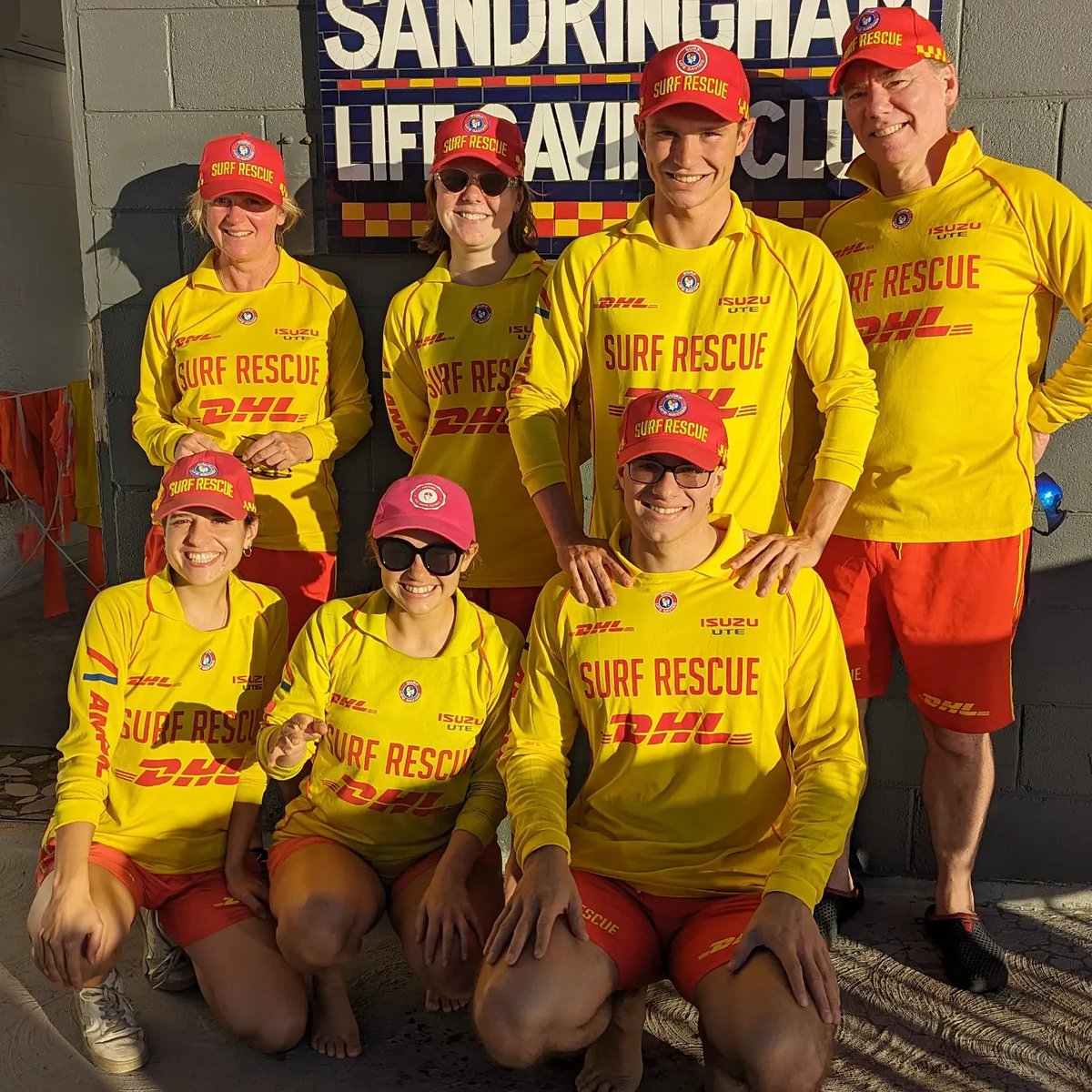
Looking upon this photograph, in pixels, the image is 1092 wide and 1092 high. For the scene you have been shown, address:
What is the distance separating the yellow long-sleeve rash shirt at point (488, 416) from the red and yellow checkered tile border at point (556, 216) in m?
0.38

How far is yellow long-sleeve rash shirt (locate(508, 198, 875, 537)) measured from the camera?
267 centimetres

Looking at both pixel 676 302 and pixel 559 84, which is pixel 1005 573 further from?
pixel 559 84

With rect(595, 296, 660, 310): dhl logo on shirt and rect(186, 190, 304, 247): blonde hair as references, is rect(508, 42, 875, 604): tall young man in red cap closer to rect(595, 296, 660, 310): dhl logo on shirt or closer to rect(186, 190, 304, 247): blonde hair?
rect(595, 296, 660, 310): dhl logo on shirt

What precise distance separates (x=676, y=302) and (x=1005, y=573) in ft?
3.47

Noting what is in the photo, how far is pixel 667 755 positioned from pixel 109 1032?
1399mm

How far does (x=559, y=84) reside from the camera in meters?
3.30

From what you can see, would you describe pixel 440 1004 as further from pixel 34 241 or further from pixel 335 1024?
pixel 34 241

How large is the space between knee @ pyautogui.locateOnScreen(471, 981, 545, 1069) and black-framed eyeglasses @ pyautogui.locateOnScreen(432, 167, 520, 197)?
1908mm

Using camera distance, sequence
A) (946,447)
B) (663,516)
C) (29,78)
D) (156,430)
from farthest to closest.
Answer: (29,78)
(156,430)
(946,447)
(663,516)

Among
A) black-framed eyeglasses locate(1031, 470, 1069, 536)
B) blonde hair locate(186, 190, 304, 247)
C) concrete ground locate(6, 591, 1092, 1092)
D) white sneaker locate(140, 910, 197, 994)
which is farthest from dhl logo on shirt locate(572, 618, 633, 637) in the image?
blonde hair locate(186, 190, 304, 247)

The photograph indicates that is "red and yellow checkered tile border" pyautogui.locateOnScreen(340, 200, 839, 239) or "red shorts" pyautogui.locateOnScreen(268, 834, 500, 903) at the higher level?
"red and yellow checkered tile border" pyautogui.locateOnScreen(340, 200, 839, 239)

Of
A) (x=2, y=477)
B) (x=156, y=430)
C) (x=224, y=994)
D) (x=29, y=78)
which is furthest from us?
(x=29, y=78)

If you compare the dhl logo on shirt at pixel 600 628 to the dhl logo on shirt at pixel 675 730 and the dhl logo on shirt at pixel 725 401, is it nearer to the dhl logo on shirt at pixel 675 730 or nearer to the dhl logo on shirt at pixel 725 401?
the dhl logo on shirt at pixel 675 730

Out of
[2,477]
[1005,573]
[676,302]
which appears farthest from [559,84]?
[2,477]
